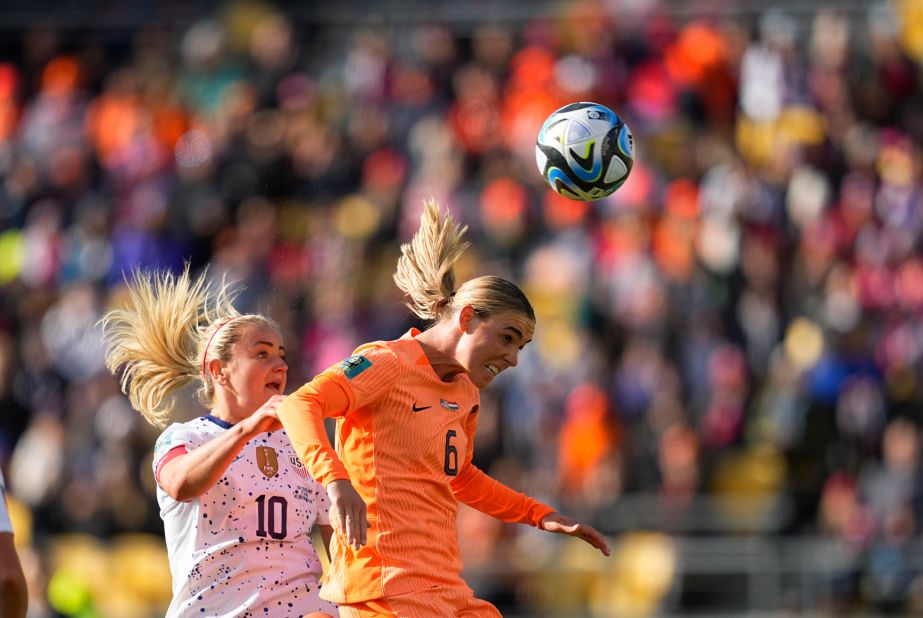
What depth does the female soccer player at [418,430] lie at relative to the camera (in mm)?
4848

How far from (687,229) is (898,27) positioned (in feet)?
10.2

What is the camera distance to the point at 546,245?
12562 mm

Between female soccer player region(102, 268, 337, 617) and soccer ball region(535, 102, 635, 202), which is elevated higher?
soccer ball region(535, 102, 635, 202)

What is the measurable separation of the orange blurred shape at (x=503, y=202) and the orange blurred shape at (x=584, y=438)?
6.50ft

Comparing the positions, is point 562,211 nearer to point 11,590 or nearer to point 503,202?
point 503,202

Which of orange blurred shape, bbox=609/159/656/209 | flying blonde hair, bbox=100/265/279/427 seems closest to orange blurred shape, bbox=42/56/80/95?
orange blurred shape, bbox=609/159/656/209

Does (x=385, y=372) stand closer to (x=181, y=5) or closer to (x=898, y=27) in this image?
(x=898, y=27)

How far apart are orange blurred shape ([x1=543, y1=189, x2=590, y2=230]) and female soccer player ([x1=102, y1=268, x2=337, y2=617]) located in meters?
7.25

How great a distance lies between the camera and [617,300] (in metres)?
12.1

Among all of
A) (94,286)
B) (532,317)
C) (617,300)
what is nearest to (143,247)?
(94,286)

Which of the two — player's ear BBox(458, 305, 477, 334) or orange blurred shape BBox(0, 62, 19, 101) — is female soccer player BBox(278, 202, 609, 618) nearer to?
player's ear BBox(458, 305, 477, 334)

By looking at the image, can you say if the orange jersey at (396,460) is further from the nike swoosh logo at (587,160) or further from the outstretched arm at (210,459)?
the nike swoosh logo at (587,160)

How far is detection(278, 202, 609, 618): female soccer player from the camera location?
4.85 metres

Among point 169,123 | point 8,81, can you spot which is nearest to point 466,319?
point 169,123
